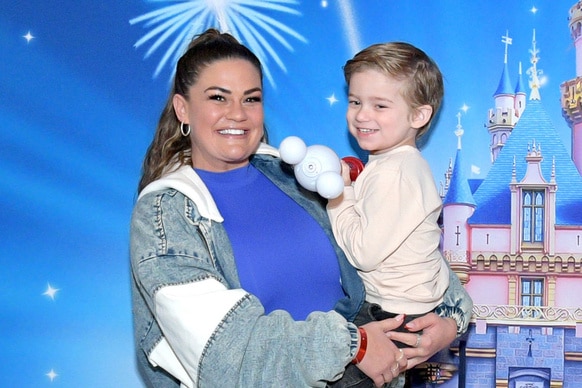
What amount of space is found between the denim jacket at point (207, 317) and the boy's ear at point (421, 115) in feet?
2.00

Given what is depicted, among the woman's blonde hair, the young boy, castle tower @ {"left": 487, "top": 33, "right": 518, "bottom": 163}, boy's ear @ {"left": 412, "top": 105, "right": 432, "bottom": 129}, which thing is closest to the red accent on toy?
the young boy

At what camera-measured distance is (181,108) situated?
2227 mm

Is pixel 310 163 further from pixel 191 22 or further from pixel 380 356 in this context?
pixel 191 22

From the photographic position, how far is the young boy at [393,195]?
2078mm

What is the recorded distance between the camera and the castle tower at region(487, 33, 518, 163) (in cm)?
269

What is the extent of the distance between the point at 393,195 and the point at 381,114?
26 cm

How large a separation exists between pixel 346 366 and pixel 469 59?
1216mm

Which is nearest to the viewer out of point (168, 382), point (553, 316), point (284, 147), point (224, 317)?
point (224, 317)

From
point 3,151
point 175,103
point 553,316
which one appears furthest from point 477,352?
→ point 3,151

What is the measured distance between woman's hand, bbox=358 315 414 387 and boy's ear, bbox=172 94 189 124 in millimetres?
746

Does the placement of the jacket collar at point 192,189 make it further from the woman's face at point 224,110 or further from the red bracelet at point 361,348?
the red bracelet at point 361,348

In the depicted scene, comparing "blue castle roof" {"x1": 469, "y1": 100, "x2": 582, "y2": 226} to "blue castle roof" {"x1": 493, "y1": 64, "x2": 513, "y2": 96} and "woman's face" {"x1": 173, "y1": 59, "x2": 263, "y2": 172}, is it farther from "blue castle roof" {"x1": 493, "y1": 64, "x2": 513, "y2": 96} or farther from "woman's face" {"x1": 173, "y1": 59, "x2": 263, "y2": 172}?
"woman's face" {"x1": 173, "y1": 59, "x2": 263, "y2": 172}

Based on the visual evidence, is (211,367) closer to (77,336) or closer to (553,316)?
(77,336)

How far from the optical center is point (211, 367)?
185 centimetres
